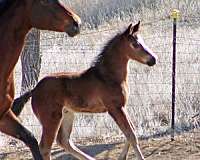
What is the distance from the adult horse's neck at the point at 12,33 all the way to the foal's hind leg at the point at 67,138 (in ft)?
7.17

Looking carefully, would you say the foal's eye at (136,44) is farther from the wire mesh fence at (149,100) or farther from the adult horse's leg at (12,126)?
the adult horse's leg at (12,126)

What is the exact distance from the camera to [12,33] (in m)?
5.72

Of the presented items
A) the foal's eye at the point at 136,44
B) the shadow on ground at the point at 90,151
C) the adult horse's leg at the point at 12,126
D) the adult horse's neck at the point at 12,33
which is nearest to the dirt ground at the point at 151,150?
the shadow on ground at the point at 90,151

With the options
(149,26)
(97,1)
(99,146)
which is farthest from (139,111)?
(97,1)

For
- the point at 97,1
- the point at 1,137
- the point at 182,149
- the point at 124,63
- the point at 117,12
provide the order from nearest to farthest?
the point at 124,63 < the point at 182,149 < the point at 1,137 < the point at 117,12 < the point at 97,1

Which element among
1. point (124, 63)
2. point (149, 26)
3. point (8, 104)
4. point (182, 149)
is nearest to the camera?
point (8, 104)

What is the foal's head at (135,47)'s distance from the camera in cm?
737

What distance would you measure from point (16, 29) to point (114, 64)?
2.08 meters

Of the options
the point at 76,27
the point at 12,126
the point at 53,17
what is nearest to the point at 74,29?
the point at 76,27

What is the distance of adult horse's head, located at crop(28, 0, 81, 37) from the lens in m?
5.32

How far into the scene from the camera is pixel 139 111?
9.53m

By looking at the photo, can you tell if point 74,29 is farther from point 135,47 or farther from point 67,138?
point 67,138

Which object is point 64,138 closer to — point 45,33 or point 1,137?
point 1,137

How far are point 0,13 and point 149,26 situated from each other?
996 centimetres
